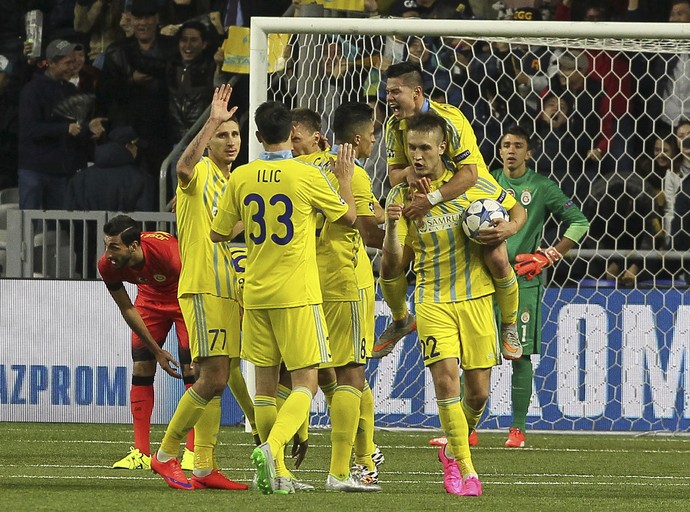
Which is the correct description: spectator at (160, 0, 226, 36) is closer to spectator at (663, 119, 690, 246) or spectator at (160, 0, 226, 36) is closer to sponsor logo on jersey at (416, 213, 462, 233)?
spectator at (663, 119, 690, 246)

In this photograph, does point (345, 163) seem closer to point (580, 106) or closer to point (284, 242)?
point (284, 242)

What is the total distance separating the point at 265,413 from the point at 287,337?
0.45 m

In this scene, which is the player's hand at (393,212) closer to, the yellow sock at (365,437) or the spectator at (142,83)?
the yellow sock at (365,437)

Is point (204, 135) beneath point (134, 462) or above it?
above

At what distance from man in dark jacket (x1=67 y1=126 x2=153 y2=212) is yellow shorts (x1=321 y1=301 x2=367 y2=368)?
19.4 feet

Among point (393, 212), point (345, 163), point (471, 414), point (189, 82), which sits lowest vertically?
point (471, 414)

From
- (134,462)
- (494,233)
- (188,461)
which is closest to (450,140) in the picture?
(494,233)

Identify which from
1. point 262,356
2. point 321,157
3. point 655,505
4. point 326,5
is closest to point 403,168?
point 321,157

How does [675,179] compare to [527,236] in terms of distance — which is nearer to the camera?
[527,236]

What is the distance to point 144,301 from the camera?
9039 mm

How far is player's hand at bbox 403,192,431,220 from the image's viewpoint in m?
7.53

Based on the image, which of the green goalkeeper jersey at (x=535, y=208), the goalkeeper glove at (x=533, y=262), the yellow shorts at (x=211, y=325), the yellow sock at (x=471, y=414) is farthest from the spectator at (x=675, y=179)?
the yellow shorts at (x=211, y=325)

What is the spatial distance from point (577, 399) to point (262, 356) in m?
5.09

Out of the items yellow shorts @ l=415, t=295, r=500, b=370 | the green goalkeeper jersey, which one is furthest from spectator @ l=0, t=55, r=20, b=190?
yellow shorts @ l=415, t=295, r=500, b=370
